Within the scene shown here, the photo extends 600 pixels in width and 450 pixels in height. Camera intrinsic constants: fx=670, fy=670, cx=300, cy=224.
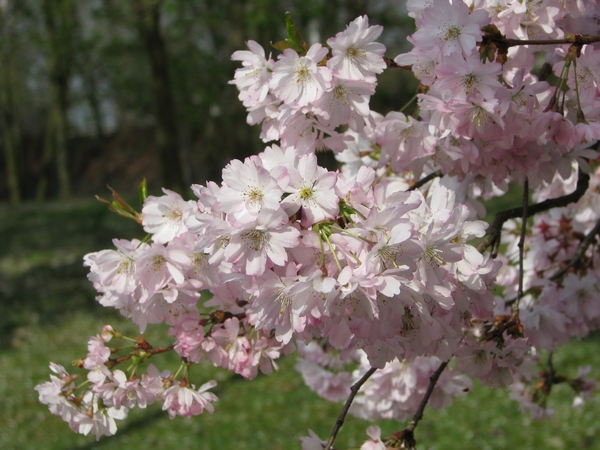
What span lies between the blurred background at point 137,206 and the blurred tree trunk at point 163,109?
0.02 metres

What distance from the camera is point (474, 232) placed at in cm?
124

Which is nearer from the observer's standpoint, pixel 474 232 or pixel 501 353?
pixel 474 232

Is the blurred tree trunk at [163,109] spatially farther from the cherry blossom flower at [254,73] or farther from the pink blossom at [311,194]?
the pink blossom at [311,194]

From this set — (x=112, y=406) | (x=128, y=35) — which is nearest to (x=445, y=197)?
(x=112, y=406)

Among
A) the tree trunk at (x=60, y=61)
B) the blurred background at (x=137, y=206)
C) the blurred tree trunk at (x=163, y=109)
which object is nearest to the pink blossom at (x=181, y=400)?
the blurred background at (x=137, y=206)

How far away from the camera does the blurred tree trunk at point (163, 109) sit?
41.0ft

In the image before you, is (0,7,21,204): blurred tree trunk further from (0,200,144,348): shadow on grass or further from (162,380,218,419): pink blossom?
(162,380,218,419): pink blossom

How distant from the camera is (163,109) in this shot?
1271 cm

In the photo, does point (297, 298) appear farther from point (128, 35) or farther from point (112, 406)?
point (128, 35)

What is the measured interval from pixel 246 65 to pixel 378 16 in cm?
1285


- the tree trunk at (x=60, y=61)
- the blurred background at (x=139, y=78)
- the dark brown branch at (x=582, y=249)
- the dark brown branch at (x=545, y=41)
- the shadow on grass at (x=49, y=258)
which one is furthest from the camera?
the tree trunk at (x=60, y=61)

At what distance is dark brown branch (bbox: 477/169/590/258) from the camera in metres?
1.55

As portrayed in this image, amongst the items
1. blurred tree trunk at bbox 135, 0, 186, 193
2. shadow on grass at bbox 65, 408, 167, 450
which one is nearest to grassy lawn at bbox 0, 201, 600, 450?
shadow on grass at bbox 65, 408, 167, 450

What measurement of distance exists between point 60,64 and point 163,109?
261 inches
